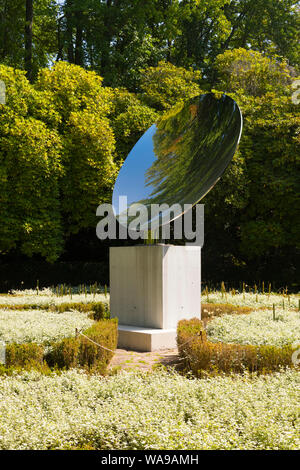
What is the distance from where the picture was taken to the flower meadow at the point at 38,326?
292 inches

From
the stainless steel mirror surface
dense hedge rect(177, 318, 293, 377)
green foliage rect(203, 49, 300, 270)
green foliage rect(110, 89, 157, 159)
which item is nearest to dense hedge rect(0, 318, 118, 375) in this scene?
dense hedge rect(177, 318, 293, 377)

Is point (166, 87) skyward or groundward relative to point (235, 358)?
skyward

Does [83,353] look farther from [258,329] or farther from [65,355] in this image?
[258,329]

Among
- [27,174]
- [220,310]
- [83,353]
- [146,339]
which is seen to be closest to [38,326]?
[83,353]

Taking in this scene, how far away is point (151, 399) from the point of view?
16.6ft

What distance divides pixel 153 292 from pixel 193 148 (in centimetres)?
340

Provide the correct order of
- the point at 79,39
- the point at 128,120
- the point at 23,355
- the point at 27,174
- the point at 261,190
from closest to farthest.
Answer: the point at 23,355 → the point at 27,174 → the point at 261,190 → the point at 128,120 → the point at 79,39

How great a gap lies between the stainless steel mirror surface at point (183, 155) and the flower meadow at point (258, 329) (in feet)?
8.25

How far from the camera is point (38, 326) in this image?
26.2 ft

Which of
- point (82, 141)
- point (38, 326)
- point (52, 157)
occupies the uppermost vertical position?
point (82, 141)

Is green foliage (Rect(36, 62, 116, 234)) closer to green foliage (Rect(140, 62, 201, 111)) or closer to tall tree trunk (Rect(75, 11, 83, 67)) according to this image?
green foliage (Rect(140, 62, 201, 111))
